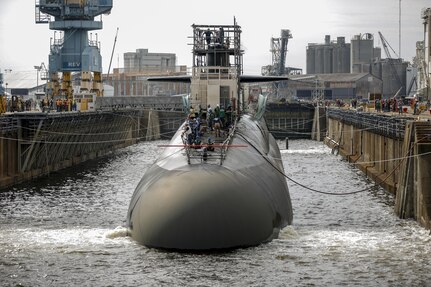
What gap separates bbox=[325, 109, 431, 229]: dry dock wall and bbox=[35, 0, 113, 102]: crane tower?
116 ft

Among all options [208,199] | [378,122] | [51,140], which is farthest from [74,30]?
[208,199]

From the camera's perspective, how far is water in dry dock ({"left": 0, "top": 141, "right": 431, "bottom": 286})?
95.7 feet

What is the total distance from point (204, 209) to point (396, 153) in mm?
24346

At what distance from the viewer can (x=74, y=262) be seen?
31.5 meters

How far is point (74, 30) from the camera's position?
10919cm

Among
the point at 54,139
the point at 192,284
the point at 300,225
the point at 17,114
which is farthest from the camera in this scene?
the point at 54,139

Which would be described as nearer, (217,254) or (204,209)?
(204,209)

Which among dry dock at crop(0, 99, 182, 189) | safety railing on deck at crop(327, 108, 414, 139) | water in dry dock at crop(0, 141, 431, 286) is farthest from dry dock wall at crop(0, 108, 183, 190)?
safety railing on deck at crop(327, 108, 414, 139)

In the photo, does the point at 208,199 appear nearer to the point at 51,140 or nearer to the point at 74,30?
the point at 51,140

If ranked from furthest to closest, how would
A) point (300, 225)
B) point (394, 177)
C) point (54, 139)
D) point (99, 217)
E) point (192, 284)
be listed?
1. point (54, 139)
2. point (394, 177)
3. point (99, 217)
4. point (300, 225)
5. point (192, 284)

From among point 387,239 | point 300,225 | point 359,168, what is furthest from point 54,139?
point 387,239

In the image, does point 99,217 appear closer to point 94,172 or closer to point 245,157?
point 245,157

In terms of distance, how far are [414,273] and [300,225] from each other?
1009 centimetres

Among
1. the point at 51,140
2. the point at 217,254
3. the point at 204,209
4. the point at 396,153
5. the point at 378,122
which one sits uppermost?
the point at 378,122
